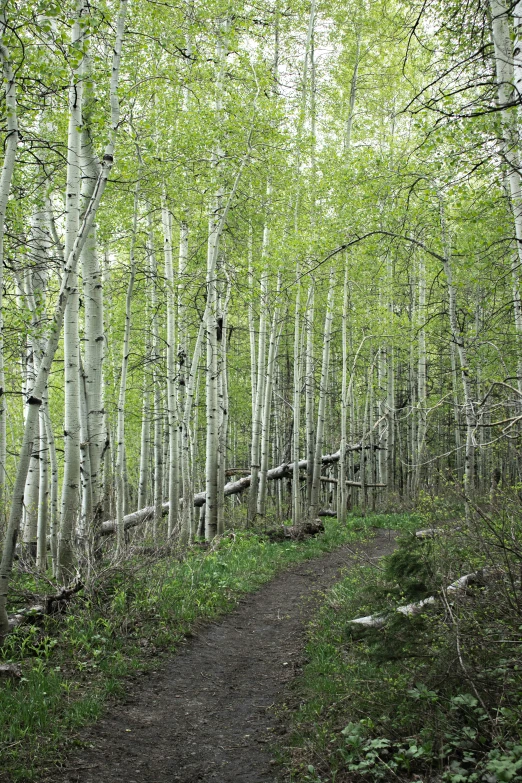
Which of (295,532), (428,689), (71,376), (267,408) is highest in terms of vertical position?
(71,376)

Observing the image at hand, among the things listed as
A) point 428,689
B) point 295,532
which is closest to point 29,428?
point 428,689

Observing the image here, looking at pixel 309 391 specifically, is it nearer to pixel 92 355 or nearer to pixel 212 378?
pixel 212 378

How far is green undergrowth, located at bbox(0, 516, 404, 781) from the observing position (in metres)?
3.85

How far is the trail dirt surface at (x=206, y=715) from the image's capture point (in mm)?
3756

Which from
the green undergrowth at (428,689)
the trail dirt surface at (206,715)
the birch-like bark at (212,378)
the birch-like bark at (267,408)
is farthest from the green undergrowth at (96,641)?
the birch-like bark at (267,408)

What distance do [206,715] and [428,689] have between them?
213cm

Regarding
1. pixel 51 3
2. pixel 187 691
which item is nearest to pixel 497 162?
pixel 51 3

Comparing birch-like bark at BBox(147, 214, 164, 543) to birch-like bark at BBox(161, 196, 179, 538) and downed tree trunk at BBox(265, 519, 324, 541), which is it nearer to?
birch-like bark at BBox(161, 196, 179, 538)

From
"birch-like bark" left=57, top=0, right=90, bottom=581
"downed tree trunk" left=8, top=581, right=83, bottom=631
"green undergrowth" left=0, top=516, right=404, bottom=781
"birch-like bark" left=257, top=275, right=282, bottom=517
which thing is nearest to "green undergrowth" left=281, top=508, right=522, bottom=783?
"green undergrowth" left=0, top=516, right=404, bottom=781

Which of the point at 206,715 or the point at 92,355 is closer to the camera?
the point at 206,715

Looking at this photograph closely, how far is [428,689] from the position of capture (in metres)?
3.53

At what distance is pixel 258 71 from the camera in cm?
1079

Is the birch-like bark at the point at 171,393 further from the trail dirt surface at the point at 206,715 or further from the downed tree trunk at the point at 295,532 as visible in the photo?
the trail dirt surface at the point at 206,715

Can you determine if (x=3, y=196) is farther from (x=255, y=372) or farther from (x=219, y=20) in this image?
(x=255, y=372)
